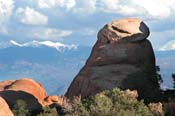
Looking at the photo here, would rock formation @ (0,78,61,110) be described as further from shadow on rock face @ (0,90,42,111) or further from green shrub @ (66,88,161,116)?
green shrub @ (66,88,161,116)

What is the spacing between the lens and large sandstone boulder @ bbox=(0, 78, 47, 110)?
2980 inches

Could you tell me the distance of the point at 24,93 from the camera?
79.2 meters

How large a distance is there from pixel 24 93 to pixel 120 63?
13.4 m

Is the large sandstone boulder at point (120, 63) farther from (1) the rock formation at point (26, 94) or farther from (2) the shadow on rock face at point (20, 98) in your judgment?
(1) the rock formation at point (26, 94)

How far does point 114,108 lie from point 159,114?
371 centimetres

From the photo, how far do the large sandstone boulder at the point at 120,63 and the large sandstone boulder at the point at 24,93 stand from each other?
5.22 meters

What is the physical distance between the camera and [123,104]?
2200 inches

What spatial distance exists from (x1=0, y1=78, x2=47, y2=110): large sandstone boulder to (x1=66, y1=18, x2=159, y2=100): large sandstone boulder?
5.22 meters

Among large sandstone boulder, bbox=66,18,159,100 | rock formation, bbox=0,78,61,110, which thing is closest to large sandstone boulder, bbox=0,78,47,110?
rock formation, bbox=0,78,61,110

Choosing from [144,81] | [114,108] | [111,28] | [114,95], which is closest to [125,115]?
[114,108]

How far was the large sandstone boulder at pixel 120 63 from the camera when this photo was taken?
2771 inches

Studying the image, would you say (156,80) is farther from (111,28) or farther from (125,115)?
(125,115)

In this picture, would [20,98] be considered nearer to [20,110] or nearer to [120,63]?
[20,110]

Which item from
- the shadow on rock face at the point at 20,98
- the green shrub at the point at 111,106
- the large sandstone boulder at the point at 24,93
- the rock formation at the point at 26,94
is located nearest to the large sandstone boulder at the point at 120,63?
the shadow on rock face at the point at 20,98
